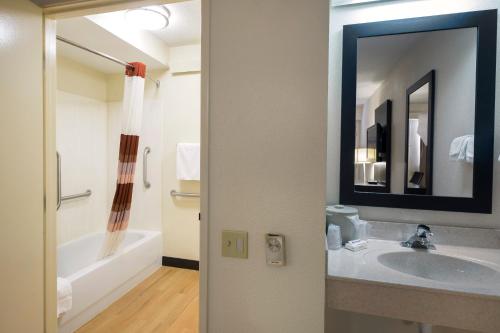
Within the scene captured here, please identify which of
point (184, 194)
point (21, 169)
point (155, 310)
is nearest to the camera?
point (21, 169)

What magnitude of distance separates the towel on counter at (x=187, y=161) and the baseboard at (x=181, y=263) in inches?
37.5

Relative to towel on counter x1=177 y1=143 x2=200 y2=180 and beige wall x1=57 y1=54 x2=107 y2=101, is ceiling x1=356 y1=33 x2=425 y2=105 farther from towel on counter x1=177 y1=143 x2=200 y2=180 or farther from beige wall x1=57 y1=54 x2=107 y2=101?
beige wall x1=57 y1=54 x2=107 y2=101

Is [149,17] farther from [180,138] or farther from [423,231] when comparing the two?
[423,231]

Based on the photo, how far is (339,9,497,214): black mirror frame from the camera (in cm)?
128

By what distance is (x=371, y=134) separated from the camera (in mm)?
1483

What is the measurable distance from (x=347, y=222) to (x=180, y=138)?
7.08 feet

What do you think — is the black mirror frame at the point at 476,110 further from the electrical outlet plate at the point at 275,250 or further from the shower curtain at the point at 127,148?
the shower curtain at the point at 127,148

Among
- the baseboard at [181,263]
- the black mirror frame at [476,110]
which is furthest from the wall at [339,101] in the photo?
the baseboard at [181,263]

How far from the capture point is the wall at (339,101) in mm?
1302

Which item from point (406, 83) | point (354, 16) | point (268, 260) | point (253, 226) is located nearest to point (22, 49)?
point (253, 226)

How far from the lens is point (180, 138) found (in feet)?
9.77

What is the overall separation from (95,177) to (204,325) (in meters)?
2.64

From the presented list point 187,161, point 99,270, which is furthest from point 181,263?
point 187,161

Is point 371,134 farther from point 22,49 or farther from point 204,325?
point 22,49
